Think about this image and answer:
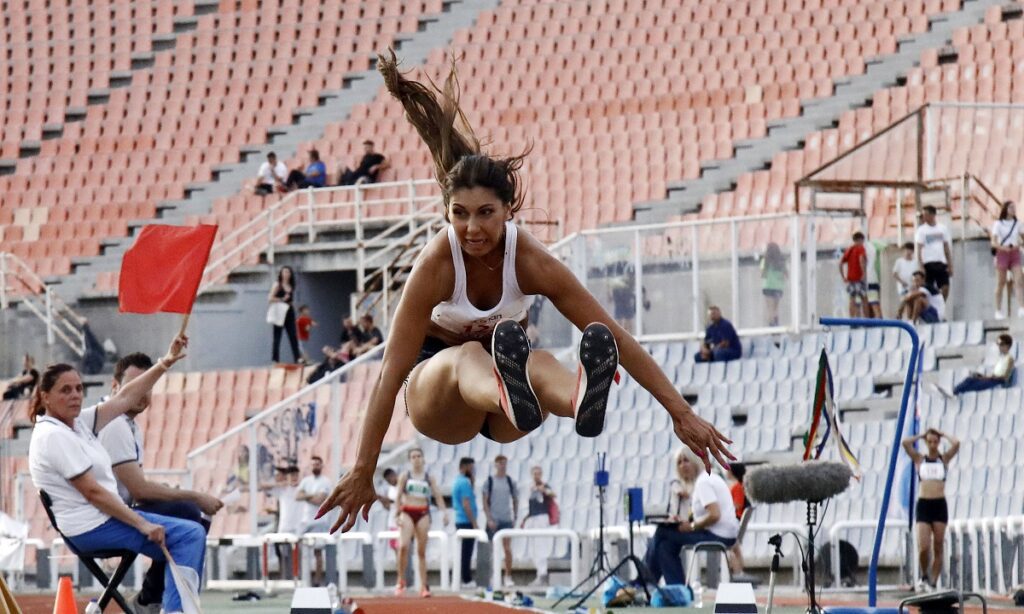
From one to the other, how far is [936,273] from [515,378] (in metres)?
11.7

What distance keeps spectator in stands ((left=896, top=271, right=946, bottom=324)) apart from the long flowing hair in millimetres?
10458

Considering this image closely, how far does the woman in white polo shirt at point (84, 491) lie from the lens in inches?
351

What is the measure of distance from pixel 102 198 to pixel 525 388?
22585 millimetres

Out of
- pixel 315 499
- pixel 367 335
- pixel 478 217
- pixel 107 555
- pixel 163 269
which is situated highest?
pixel 367 335

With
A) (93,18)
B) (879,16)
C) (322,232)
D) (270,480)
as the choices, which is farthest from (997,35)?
(93,18)

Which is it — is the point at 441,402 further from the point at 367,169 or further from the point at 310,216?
the point at 367,169

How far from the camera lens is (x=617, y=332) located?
7.01 metres

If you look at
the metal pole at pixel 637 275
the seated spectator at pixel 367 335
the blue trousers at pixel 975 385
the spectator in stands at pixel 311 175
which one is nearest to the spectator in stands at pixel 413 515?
the metal pole at pixel 637 275

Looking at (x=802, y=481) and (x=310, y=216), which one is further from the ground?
(x=310, y=216)

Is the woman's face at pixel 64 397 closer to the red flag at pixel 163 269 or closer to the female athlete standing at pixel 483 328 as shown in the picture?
the red flag at pixel 163 269

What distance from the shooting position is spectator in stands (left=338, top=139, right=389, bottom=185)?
1022 inches

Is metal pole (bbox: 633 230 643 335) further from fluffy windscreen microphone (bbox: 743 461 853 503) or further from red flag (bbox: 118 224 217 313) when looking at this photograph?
fluffy windscreen microphone (bbox: 743 461 853 503)

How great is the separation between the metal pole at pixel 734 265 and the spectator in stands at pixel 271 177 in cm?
981

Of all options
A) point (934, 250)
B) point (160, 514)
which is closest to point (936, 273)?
point (934, 250)
